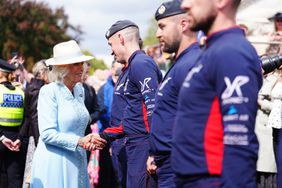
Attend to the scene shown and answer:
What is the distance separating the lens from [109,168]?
11.3 m

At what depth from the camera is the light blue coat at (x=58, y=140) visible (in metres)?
6.54

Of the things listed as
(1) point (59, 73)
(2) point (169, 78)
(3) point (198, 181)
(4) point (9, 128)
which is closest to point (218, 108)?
(3) point (198, 181)

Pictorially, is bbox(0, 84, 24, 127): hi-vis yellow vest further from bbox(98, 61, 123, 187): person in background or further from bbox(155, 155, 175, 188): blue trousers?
bbox(155, 155, 175, 188): blue trousers

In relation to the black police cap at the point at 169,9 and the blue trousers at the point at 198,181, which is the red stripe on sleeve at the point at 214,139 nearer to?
the blue trousers at the point at 198,181

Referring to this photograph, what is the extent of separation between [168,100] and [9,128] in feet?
14.7

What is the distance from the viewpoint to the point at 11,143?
29.2ft

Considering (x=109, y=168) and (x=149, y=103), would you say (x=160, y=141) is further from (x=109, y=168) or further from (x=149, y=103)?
(x=109, y=168)

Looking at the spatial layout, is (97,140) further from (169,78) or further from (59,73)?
(169,78)

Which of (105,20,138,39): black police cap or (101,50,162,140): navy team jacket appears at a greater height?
(105,20,138,39): black police cap

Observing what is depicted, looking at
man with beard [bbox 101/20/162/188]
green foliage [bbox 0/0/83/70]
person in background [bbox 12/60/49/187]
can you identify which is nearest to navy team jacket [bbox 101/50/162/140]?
man with beard [bbox 101/20/162/188]

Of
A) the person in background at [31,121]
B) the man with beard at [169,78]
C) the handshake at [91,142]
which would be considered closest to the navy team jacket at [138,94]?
the handshake at [91,142]

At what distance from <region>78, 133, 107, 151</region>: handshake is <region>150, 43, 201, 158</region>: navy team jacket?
4.89ft

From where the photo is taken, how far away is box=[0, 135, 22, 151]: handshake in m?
8.83

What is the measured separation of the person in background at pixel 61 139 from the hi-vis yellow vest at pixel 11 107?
214 cm
